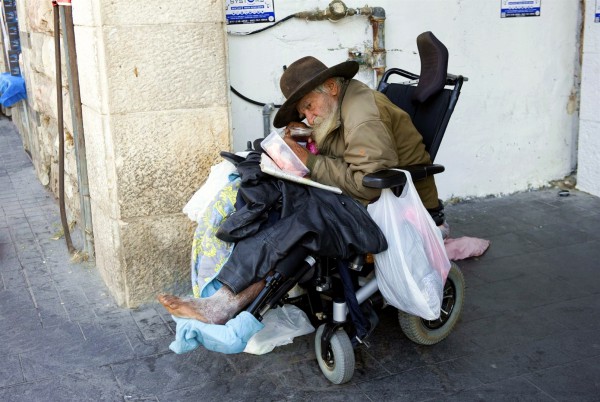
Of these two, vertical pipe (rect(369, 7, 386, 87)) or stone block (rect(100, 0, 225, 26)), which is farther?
vertical pipe (rect(369, 7, 386, 87))

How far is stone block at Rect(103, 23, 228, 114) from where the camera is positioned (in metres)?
3.94

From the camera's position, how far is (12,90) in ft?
25.3

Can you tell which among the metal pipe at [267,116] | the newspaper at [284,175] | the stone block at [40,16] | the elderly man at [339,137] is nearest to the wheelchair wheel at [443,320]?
the elderly man at [339,137]

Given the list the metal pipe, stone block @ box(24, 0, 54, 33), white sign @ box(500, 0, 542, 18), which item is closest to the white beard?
the metal pipe

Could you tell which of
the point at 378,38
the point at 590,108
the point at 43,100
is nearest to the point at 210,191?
the point at 378,38

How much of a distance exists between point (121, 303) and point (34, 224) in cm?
179

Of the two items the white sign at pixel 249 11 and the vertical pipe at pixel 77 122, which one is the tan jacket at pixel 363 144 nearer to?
the white sign at pixel 249 11

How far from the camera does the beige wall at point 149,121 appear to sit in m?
3.95

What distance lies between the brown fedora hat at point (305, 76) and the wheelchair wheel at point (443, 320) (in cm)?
110

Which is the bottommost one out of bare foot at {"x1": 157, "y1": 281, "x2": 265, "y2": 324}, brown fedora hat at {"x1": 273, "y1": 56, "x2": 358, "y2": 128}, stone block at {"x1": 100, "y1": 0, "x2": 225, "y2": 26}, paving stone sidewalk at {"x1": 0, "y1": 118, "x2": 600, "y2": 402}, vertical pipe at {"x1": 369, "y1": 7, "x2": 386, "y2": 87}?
paving stone sidewalk at {"x1": 0, "y1": 118, "x2": 600, "y2": 402}

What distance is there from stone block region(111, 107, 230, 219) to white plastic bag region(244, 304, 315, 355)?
91 centimetres

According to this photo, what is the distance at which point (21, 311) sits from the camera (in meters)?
4.33

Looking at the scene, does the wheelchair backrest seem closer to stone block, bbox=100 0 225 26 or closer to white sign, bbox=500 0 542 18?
stone block, bbox=100 0 225 26

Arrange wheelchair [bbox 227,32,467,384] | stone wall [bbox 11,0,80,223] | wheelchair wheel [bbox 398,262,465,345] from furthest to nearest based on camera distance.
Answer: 1. stone wall [bbox 11,0,80,223]
2. wheelchair wheel [bbox 398,262,465,345]
3. wheelchair [bbox 227,32,467,384]
